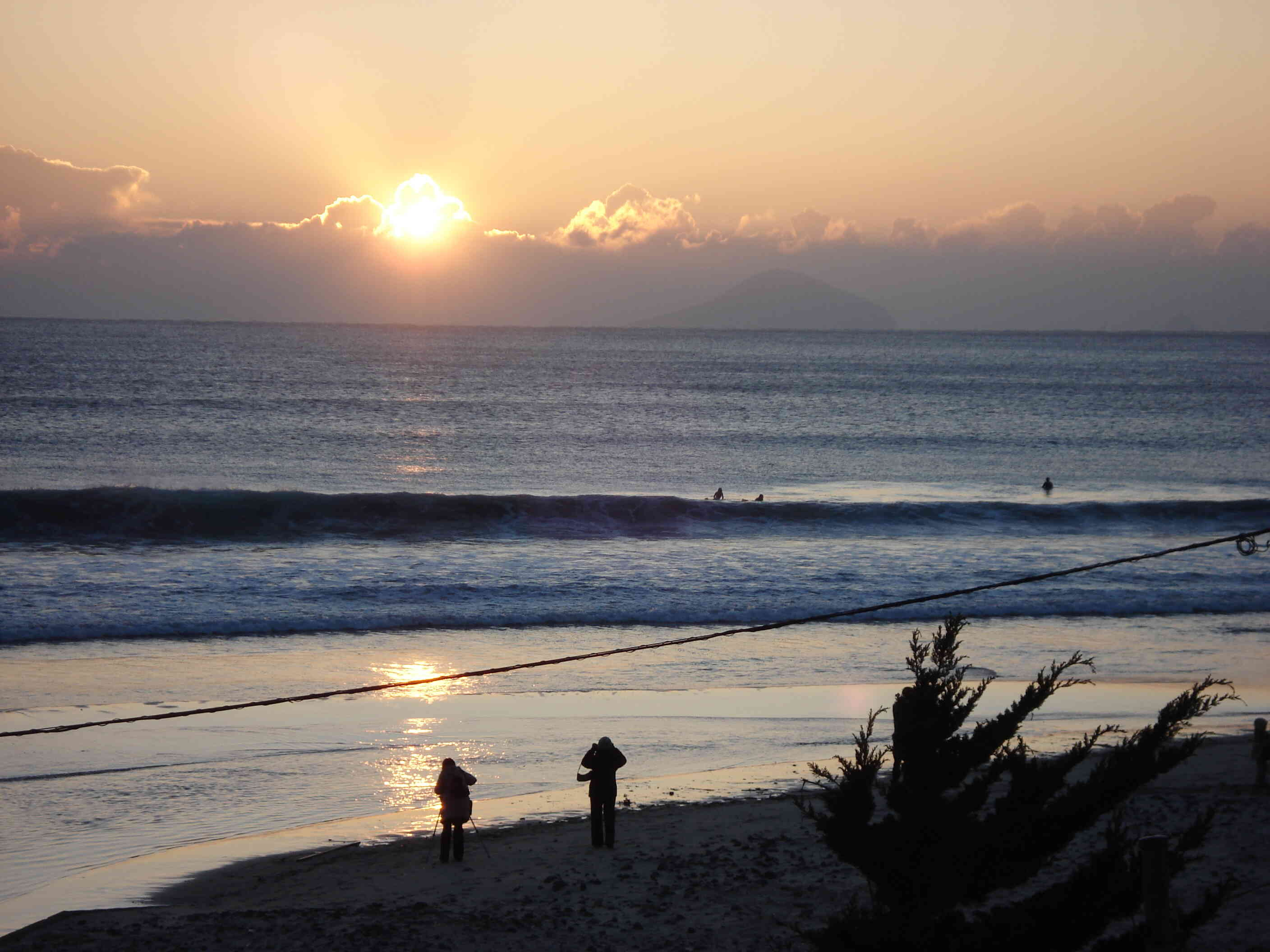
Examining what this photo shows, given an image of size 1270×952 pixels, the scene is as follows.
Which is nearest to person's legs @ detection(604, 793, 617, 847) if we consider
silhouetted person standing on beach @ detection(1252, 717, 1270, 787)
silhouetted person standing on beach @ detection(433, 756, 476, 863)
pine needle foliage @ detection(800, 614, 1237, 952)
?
silhouetted person standing on beach @ detection(433, 756, 476, 863)

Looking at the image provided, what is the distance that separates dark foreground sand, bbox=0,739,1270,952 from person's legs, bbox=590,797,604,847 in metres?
0.13

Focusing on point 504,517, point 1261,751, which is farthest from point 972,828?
point 504,517

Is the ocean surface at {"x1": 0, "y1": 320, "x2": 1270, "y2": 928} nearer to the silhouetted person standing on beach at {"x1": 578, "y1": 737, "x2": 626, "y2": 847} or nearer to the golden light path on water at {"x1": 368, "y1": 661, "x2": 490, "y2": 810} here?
Result: the golden light path on water at {"x1": 368, "y1": 661, "x2": 490, "y2": 810}

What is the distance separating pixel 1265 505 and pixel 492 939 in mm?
41076

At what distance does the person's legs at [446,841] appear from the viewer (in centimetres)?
1142

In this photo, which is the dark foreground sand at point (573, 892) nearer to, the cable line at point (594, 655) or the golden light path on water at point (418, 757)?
the golden light path on water at point (418, 757)

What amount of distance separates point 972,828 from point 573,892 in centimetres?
489

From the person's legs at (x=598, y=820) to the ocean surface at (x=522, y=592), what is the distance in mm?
1402

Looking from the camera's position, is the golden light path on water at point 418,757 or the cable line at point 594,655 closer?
the cable line at point 594,655

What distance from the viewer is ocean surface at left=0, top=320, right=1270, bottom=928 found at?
47.3 ft

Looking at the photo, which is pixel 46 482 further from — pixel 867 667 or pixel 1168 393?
pixel 1168 393

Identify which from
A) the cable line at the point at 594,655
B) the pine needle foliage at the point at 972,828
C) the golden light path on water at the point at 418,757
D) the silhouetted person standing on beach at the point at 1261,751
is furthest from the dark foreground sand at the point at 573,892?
the pine needle foliage at the point at 972,828

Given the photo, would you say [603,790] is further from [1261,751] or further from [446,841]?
[1261,751]

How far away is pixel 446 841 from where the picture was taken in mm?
11477
